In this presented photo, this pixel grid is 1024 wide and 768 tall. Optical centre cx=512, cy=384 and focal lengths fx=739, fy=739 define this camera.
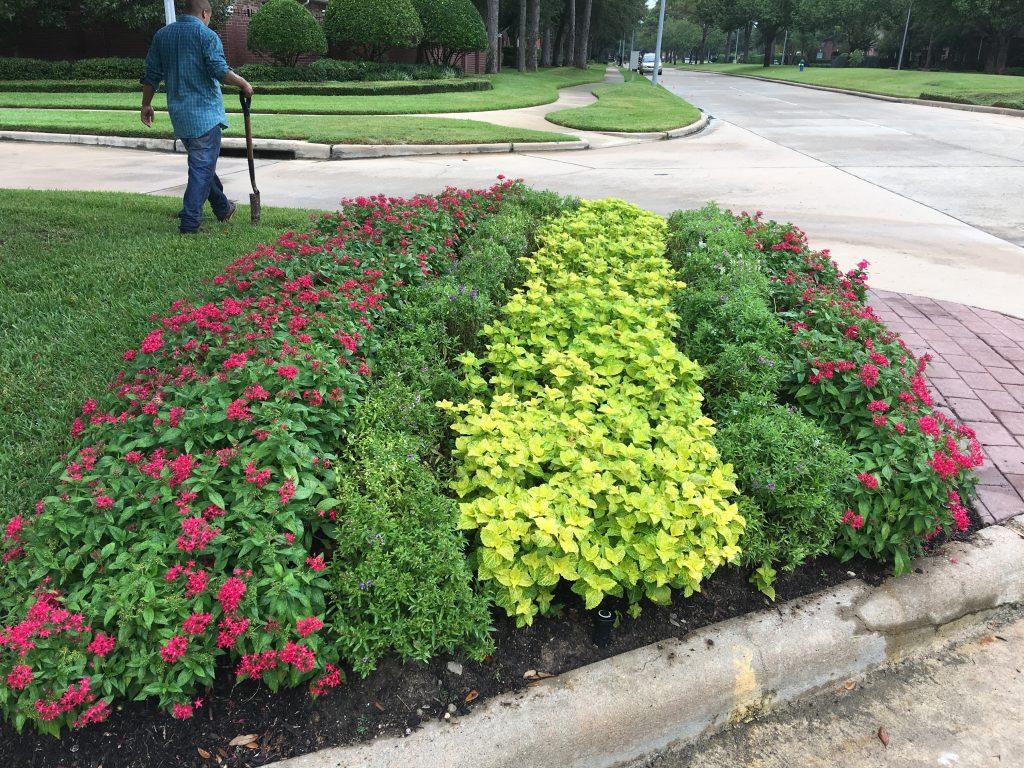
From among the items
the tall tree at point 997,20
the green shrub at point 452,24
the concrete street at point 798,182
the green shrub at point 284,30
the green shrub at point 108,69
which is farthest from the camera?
the tall tree at point 997,20

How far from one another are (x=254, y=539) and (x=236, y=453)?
1.26ft

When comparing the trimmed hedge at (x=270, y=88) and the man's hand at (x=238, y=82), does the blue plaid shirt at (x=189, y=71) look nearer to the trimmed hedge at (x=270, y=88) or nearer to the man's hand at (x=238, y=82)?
the man's hand at (x=238, y=82)

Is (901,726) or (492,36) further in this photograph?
(492,36)

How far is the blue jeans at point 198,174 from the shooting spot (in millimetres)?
6297

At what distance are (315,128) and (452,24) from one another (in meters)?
17.8

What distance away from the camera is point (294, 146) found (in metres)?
12.3

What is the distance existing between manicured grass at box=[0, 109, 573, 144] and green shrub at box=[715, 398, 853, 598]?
36.8ft

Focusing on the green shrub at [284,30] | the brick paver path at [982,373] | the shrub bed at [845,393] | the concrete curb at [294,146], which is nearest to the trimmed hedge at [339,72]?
the green shrub at [284,30]

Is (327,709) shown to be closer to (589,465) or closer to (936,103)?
(589,465)

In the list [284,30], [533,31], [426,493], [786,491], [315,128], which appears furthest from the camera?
[533,31]

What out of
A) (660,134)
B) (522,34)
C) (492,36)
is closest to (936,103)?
(660,134)

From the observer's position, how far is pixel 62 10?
25297mm

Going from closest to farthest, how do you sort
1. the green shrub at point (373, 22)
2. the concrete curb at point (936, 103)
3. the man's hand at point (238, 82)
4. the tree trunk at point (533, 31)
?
the man's hand at point (238, 82)
the concrete curb at point (936, 103)
the green shrub at point (373, 22)
the tree trunk at point (533, 31)

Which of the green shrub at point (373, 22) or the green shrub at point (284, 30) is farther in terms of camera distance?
the green shrub at point (373, 22)
